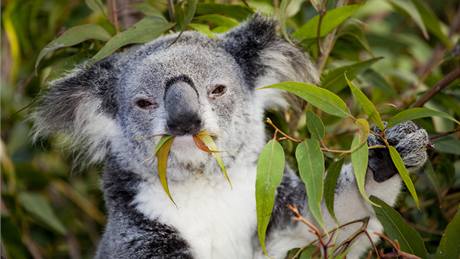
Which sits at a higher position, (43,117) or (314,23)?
(314,23)

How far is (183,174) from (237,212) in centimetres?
30

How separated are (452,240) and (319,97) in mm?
687

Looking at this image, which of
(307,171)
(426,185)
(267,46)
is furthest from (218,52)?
(426,185)

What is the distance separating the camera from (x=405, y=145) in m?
2.79

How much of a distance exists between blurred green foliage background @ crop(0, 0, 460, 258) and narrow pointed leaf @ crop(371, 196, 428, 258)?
1.21 ft

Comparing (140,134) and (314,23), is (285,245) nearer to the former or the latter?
(140,134)

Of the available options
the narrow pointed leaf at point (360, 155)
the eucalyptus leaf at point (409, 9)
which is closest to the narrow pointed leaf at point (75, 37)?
the narrow pointed leaf at point (360, 155)

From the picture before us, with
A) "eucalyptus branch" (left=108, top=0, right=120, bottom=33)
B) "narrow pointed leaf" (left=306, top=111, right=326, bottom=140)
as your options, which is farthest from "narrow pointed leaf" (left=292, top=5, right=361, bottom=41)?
"eucalyptus branch" (left=108, top=0, right=120, bottom=33)

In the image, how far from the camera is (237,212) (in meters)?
3.21

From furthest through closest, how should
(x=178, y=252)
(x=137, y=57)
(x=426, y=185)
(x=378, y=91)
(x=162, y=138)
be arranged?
(x=378, y=91)
(x=426, y=185)
(x=137, y=57)
(x=178, y=252)
(x=162, y=138)

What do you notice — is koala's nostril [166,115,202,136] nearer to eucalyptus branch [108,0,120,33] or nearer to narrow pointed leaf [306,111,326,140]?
narrow pointed leaf [306,111,326,140]

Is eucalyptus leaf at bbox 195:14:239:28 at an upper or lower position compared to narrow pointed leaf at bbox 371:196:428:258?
upper

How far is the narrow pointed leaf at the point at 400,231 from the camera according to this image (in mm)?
2680

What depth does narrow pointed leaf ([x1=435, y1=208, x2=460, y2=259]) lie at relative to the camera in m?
2.58
